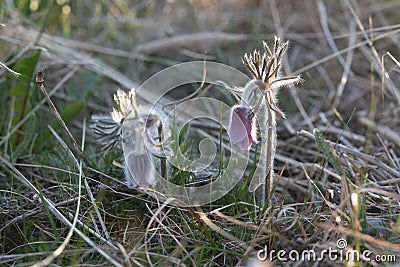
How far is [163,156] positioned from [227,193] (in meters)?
0.27

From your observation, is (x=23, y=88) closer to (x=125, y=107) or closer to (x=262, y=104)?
(x=125, y=107)

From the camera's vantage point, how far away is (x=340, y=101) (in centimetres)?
318

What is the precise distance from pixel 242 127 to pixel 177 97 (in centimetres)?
157

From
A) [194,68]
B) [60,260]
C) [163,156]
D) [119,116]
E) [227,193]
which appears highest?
[194,68]

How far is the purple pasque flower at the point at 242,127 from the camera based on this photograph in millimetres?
1754

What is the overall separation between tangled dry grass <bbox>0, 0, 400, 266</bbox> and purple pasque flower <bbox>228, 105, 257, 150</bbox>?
220 millimetres

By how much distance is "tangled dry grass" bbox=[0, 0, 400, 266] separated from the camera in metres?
1.63

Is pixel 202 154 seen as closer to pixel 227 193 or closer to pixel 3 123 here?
pixel 227 193

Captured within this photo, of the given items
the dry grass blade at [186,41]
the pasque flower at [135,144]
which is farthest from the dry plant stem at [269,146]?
the dry grass blade at [186,41]

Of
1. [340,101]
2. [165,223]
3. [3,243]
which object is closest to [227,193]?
[165,223]

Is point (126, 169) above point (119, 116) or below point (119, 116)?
below

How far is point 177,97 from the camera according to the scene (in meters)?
3.29

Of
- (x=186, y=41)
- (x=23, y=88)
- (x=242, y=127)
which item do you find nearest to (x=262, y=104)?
(x=242, y=127)

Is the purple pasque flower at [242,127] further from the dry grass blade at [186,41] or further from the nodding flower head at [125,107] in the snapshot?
the dry grass blade at [186,41]
